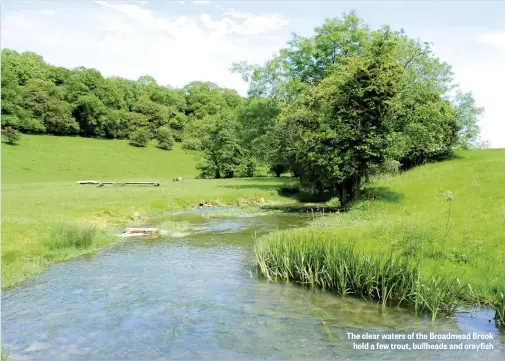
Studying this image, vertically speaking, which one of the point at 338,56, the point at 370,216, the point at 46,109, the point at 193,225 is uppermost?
the point at 338,56

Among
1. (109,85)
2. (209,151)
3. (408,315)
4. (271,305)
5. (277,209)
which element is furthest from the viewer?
(109,85)

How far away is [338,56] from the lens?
5500 cm

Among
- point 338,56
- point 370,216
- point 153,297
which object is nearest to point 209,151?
point 338,56

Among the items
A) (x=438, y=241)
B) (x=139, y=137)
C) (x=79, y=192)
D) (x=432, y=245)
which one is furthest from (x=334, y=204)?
(x=139, y=137)

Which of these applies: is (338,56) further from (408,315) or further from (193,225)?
(408,315)

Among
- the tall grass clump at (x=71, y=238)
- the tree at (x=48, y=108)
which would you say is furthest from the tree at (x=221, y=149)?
the tall grass clump at (x=71, y=238)

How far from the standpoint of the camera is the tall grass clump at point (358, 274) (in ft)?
41.9

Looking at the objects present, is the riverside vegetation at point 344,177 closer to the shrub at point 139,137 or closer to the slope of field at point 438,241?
the slope of field at point 438,241

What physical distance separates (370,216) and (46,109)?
103m

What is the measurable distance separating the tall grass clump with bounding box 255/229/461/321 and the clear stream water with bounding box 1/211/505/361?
20.9 inches

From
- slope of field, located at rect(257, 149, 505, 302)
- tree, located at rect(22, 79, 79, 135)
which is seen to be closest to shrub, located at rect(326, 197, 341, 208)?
slope of field, located at rect(257, 149, 505, 302)

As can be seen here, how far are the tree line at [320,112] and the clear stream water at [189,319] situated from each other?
19732mm

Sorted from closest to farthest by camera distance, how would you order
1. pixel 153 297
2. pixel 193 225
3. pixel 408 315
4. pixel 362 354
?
pixel 362 354
pixel 408 315
pixel 153 297
pixel 193 225

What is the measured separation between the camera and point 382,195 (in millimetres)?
34406
